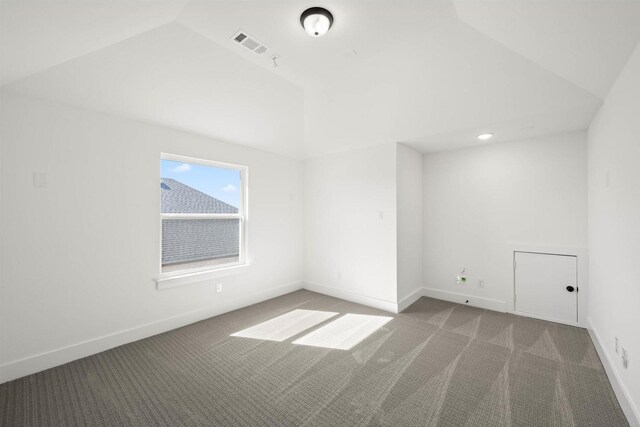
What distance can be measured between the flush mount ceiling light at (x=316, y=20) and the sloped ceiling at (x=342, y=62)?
0.05 meters

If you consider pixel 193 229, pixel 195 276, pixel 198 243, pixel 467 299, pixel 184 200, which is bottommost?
pixel 467 299

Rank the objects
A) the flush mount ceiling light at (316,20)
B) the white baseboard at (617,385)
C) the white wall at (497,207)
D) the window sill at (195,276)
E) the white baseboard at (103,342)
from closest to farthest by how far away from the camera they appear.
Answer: the white baseboard at (617,385)
the flush mount ceiling light at (316,20)
the white baseboard at (103,342)
the window sill at (195,276)
the white wall at (497,207)

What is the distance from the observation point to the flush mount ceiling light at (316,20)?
2002 mm

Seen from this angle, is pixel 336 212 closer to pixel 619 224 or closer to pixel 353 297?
pixel 353 297

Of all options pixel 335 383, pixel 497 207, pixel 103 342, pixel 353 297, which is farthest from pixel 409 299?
pixel 103 342

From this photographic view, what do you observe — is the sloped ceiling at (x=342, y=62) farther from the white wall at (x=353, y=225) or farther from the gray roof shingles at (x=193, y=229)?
the gray roof shingles at (x=193, y=229)

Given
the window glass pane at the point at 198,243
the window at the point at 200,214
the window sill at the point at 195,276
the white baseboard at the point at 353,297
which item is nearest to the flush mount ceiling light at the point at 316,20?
the window at the point at 200,214

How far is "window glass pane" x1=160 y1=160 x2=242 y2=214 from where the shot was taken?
332cm

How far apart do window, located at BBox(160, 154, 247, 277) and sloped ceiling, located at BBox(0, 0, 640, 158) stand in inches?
23.8

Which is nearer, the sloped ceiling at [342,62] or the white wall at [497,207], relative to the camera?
the sloped ceiling at [342,62]

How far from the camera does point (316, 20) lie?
2043 mm

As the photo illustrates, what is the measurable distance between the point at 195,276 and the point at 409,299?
3089 millimetres

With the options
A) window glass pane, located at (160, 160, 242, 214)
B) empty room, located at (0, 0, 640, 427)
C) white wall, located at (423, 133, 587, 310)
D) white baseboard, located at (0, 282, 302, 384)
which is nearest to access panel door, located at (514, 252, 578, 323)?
empty room, located at (0, 0, 640, 427)

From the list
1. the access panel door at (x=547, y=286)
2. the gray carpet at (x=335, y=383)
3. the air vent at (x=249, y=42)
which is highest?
the air vent at (x=249, y=42)
